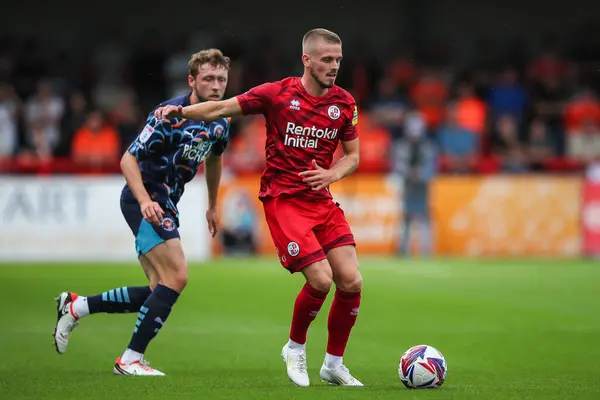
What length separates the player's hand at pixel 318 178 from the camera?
7562 mm

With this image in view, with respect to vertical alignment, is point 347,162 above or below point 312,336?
above

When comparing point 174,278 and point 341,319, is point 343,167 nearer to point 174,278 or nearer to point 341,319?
point 341,319

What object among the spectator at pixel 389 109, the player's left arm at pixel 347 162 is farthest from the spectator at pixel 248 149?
the player's left arm at pixel 347 162

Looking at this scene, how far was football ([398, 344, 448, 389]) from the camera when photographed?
729cm

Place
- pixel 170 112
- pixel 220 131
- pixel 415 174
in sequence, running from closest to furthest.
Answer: pixel 170 112 → pixel 220 131 → pixel 415 174

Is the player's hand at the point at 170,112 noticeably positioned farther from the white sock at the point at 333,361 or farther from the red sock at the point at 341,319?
the white sock at the point at 333,361

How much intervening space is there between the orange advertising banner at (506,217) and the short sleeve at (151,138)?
1381cm

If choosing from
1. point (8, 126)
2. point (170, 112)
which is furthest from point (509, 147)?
point (170, 112)

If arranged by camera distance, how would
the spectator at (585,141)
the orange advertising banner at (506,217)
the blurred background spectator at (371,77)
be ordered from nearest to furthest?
the orange advertising banner at (506,217), the blurred background spectator at (371,77), the spectator at (585,141)

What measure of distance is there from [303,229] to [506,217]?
14541 millimetres

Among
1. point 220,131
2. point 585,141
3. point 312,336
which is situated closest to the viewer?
point 220,131

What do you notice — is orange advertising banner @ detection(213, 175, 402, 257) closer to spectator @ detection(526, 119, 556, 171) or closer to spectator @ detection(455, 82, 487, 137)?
spectator @ detection(455, 82, 487, 137)

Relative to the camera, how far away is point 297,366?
25.0 ft

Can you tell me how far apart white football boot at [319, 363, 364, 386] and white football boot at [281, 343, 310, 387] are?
150mm
